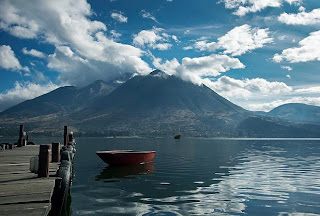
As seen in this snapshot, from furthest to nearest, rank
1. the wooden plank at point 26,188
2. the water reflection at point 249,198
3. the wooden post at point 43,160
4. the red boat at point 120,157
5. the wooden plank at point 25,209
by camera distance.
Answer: the red boat at point 120,157
the water reflection at point 249,198
the wooden post at point 43,160
the wooden plank at point 26,188
the wooden plank at point 25,209

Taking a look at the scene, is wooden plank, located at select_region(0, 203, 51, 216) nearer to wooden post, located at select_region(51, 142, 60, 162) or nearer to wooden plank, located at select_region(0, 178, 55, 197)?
wooden plank, located at select_region(0, 178, 55, 197)

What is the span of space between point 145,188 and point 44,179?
11535 millimetres

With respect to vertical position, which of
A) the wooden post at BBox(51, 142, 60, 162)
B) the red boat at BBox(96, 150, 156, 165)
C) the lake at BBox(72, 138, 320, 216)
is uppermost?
the wooden post at BBox(51, 142, 60, 162)

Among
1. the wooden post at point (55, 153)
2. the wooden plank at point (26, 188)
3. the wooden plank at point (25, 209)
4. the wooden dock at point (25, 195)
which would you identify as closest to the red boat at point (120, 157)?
the wooden post at point (55, 153)

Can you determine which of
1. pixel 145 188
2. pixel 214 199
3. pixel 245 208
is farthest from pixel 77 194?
pixel 245 208

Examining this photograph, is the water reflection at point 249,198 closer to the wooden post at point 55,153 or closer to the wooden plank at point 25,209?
the wooden post at point 55,153

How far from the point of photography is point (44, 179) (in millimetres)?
12992

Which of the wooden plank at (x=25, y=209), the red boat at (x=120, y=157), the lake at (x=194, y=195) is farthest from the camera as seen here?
the red boat at (x=120, y=157)

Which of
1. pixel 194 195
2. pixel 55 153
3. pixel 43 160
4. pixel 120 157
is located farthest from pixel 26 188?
pixel 120 157

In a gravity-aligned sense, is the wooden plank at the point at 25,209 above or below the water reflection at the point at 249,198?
above

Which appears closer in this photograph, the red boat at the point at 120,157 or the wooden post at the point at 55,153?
the wooden post at the point at 55,153

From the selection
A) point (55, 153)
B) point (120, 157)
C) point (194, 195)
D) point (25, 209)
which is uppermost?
point (55, 153)

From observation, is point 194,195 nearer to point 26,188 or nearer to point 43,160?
point 43,160

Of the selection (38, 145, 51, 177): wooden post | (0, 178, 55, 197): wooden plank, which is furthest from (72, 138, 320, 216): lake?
(0, 178, 55, 197): wooden plank
